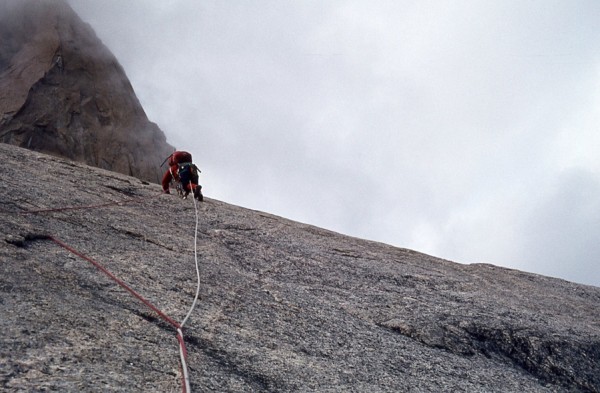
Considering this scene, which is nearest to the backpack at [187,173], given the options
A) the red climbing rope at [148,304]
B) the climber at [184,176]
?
the climber at [184,176]

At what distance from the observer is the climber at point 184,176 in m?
14.4

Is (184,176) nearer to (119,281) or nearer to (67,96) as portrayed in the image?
(119,281)

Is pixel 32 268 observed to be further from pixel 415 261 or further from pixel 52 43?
pixel 52 43

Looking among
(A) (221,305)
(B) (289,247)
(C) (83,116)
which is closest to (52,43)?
(C) (83,116)

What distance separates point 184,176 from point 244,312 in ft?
27.0

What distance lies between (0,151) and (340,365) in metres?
11.3

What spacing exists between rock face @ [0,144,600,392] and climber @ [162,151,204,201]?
5.38 feet

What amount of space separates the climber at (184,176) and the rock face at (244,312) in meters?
1.64

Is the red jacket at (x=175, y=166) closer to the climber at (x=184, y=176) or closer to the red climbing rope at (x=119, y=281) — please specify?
the climber at (x=184, y=176)

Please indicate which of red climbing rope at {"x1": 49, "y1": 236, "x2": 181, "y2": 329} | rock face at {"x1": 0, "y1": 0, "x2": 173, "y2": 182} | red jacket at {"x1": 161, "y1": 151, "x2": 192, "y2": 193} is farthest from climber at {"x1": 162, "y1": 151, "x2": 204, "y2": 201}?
rock face at {"x1": 0, "y1": 0, "x2": 173, "y2": 182}

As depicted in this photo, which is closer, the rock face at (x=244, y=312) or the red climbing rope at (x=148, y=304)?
the red climbing rope at (x=148, y=304)

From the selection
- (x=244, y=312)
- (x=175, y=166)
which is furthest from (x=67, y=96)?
(x=244, y=312)

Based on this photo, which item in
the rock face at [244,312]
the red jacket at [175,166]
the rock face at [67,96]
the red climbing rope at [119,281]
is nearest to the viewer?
the rock face at [244,312]

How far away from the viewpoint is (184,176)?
1454 cm
